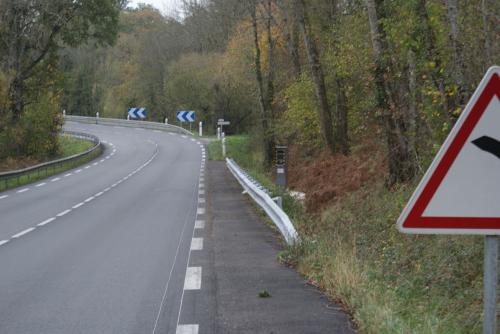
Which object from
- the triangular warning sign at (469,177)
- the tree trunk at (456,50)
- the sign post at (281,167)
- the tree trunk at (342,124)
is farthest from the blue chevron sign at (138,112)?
the triangular warning sign at (469,177)

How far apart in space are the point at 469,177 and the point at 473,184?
4 centimetres

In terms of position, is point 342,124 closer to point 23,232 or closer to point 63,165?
point 23,232

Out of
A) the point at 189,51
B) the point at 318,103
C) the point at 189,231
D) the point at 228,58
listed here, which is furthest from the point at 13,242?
the point at 189,51

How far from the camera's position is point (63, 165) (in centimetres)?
3659

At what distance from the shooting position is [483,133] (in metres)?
3.42

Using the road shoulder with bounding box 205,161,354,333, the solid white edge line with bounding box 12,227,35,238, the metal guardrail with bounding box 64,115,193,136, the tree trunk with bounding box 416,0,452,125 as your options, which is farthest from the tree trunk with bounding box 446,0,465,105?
the metal guardrail with bounding box 64,115,193,136

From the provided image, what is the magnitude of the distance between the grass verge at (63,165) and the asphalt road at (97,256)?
1.50m

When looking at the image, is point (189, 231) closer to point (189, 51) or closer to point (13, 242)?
point (13, 242)

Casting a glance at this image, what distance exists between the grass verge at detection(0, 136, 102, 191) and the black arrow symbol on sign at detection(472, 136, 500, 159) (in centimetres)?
2441

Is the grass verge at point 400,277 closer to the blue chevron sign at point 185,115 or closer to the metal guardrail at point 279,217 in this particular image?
the metal guardrail at point 279,217

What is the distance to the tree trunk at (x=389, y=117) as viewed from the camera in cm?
1318

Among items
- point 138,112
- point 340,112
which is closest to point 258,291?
point 340,112

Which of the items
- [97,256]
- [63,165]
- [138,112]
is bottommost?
[63,165]

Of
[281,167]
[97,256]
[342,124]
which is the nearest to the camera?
[97,256]
